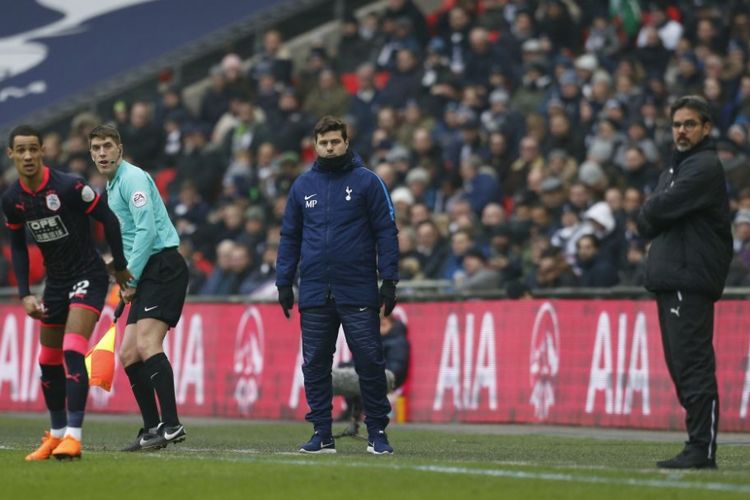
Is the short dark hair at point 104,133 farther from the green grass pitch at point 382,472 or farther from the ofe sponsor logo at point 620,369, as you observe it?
the ofe sponsor logo at point 620,369

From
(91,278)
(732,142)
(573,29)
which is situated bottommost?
(91,278)

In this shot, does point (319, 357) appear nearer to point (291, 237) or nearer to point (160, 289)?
point (291, 237)

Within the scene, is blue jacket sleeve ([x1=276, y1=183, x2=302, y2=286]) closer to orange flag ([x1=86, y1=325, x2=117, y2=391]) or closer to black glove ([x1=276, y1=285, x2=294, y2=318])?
black glove ([x1=276, y1=285, x2=294, y2=318])

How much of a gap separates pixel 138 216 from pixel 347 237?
1608mm

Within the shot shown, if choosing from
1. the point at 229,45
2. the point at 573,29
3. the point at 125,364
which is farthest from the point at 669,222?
the point at 229,45

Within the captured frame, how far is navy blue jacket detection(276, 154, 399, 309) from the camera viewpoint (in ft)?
40.2

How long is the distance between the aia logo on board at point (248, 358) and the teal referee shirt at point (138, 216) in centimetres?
758

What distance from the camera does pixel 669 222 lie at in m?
10.9

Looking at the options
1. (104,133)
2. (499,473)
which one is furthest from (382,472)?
(104,133)

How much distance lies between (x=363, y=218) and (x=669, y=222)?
2426mm

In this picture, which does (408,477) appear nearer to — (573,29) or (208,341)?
(208,341)

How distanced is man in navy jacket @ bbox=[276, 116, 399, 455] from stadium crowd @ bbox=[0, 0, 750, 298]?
18.8 ft

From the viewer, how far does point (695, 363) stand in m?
10.8

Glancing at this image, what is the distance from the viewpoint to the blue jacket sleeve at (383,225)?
481 inches
